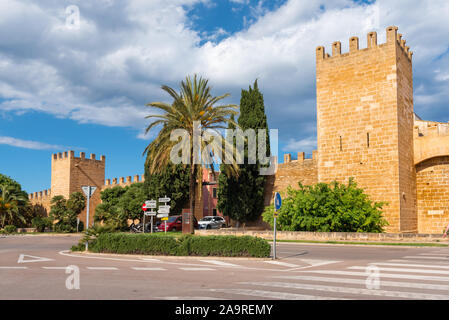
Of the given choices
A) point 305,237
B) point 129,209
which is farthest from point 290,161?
point 129,209

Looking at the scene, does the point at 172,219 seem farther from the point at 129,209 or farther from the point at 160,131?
the point at 160,131

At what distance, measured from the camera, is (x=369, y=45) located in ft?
94.1

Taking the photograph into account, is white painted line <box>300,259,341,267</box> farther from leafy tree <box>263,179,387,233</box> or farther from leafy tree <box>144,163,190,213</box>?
leafy tree <box>144,163,190,213</box>

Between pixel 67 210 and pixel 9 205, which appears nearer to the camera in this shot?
pixel 9 205

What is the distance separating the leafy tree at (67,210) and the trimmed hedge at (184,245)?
3768 centimetres

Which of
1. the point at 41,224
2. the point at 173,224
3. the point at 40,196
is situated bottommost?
the point at 41,224

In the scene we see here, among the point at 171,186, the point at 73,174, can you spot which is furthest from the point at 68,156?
the point at 171,186

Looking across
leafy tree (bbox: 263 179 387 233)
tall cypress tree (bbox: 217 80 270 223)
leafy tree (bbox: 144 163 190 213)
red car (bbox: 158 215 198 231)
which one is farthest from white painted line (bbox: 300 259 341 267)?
leafy tree (bbox: 144 163 190 213)

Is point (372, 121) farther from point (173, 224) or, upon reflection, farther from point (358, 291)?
point (358, 291)

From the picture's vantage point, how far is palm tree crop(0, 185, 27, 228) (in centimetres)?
5219

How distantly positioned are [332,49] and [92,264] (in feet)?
78.6

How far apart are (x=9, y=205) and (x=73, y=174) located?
9.41 meters

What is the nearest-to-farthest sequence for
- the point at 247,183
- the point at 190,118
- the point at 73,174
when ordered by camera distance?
the point at 190,118 < the point at 247,183 < the point at 73,174

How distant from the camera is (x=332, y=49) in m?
30.4
